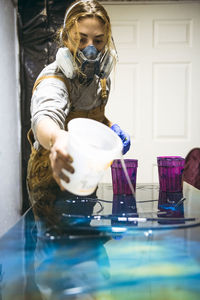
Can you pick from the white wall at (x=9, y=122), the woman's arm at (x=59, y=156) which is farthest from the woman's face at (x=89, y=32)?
the white wall at (x=9, y=122)

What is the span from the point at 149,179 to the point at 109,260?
80.5 inches

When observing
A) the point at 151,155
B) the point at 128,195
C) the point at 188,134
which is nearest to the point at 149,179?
the point at 151,155

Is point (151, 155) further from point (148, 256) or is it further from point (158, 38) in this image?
point (148, 256)

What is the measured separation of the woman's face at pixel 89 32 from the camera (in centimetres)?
83

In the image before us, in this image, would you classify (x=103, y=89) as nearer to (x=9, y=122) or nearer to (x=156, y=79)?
(x=9, y=122)

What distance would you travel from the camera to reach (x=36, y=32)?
91.7 inches

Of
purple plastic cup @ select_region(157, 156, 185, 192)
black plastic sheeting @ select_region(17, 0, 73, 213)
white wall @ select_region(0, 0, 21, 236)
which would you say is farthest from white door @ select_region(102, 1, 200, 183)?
purple plastic cup @ select_region(157, 156, 185, 192)

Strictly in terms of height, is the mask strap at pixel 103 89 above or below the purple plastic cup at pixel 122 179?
above

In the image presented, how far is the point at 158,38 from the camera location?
2.40m

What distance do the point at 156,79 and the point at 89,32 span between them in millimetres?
1698

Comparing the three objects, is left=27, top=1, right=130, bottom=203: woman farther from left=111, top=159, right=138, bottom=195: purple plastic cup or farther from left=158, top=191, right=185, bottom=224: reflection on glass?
left=158, top=191, right=185, bottom=224: reflection on glass

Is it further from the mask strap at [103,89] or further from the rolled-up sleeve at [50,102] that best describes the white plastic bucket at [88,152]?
the mask strap at [103,89]

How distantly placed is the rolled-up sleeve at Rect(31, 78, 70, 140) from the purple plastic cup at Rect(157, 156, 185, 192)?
444 mm

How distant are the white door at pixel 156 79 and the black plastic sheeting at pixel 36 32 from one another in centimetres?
47
